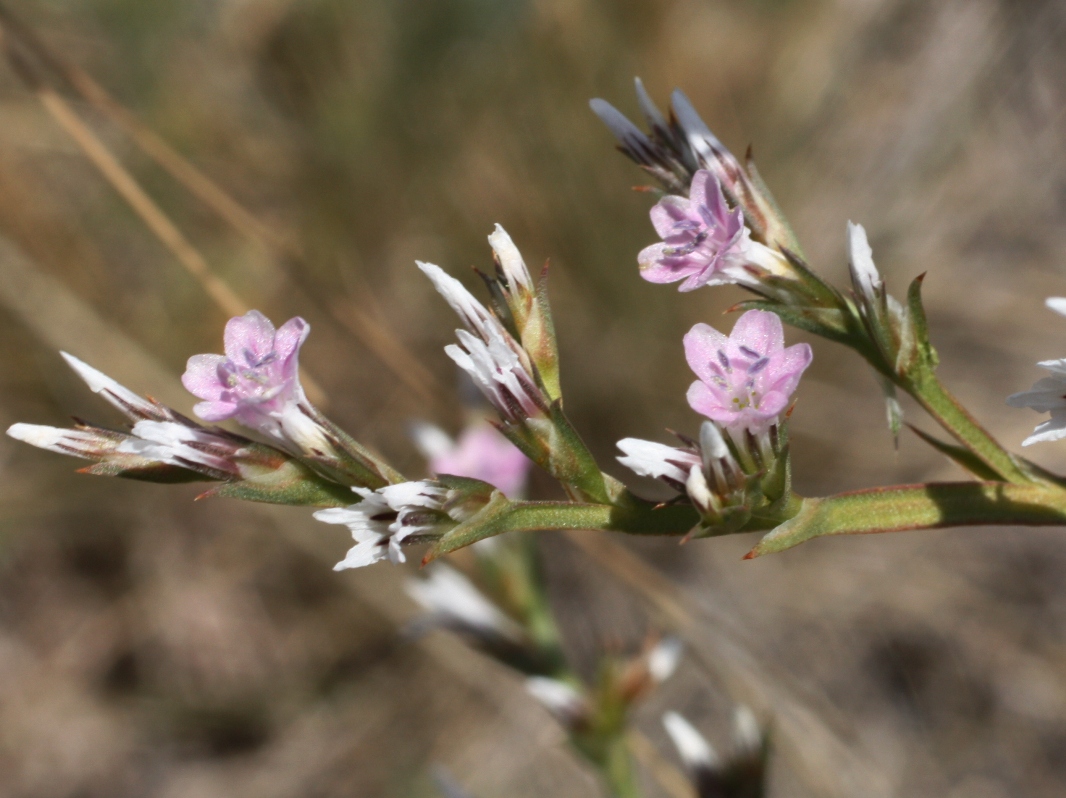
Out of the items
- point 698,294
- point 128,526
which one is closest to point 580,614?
point 698,294

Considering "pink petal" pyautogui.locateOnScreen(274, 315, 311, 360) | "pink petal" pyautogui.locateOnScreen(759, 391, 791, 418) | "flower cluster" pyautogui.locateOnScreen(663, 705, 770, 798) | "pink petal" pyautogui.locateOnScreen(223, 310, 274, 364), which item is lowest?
"flower cluster" pyautogui.locateOnScreen(663, 705, 770, 798)

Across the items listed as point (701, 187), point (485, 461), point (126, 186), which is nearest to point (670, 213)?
point (701, 187)

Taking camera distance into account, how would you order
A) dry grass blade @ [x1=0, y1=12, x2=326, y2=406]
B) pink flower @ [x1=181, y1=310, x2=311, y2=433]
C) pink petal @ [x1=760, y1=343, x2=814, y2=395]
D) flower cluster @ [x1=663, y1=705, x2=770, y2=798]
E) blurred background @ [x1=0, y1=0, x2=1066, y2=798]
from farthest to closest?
blurred background @ [x1=0, y1=0, x2=1066, y2=798] → dry grass blade @ [x1=0, y1=12, x2=326, y2=406] → flower cluster @ [x1=663, y1=705, x2=770, y2=798] → pink flower @ [x1=181, y1=310, x2=311, y2=433] → pink petal @ [x1=760, y1=343, x2=814, y2=395]

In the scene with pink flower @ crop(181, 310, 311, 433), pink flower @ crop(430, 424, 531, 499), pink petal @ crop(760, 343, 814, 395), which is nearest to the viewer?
pink petal @ crop(760, 343, 814, 395)

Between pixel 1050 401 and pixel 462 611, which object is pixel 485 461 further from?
pixel 1050 401

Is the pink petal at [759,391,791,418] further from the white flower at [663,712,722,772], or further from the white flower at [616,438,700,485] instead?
the white flower at [663,712,722,772]

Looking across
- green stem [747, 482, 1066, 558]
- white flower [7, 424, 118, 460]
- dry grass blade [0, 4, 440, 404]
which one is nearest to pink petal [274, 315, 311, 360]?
white flower [7, 424, 118, 460]
